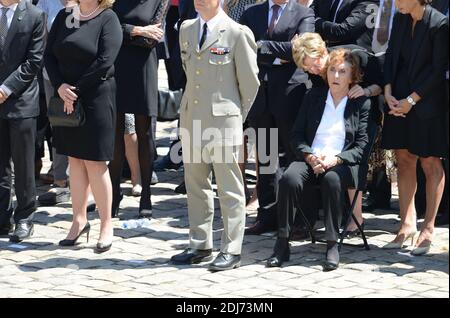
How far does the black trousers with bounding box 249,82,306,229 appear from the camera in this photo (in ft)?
30.2

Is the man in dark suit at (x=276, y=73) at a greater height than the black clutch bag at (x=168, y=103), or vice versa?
the man in dark suit at (x=276, y=73)

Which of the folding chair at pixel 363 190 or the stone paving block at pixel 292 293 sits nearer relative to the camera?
the stone paving block at pixel 292 293

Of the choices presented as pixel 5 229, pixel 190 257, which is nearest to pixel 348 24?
pixel 190 257

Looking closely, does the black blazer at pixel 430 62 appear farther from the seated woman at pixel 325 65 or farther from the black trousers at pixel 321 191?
the black trousers at pixel 321 191

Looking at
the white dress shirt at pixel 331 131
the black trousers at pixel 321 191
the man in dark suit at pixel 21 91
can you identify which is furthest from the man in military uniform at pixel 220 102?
the man in dark suit at pixel 21 91

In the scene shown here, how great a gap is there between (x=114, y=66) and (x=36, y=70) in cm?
69

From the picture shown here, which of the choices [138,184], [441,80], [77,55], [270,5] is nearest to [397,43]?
[441,80]

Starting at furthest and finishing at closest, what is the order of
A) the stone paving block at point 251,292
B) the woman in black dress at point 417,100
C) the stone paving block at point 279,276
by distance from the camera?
the woman in black dress at point 417,100, the stone paving block at point 279,276, the stone paving block at point 251,292

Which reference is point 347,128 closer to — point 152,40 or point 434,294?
point 434,294

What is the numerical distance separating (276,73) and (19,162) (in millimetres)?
2229

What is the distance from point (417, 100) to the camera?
840 centimetres

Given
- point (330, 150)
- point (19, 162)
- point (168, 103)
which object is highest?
point (168, 103)

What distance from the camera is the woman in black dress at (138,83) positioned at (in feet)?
31.7
